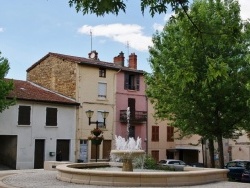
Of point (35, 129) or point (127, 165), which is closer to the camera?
point (127, 165)

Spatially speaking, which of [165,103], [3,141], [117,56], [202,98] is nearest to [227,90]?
[202,98]

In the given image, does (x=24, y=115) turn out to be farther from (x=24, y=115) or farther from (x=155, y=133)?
(x=155, y=133)

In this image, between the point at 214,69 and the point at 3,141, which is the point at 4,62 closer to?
the point at 3,141

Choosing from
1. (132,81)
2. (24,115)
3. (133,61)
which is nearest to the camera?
(24,115)

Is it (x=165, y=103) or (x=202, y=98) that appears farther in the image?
(x=165, y=103)

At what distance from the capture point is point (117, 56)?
41375mm

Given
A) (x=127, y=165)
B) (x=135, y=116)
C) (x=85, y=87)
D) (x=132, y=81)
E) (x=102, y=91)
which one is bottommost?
(x=127, y=165)

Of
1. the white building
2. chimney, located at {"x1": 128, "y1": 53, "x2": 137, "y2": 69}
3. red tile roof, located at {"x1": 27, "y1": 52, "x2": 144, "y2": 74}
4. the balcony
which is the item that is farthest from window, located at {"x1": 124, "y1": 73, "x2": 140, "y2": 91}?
the white building

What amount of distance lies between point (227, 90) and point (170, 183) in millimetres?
9632

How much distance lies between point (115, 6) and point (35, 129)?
1073 inches

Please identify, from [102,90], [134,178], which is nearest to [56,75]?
[102,90]

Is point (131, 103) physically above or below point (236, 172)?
above

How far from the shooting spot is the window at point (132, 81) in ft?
127

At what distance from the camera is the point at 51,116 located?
106ft
